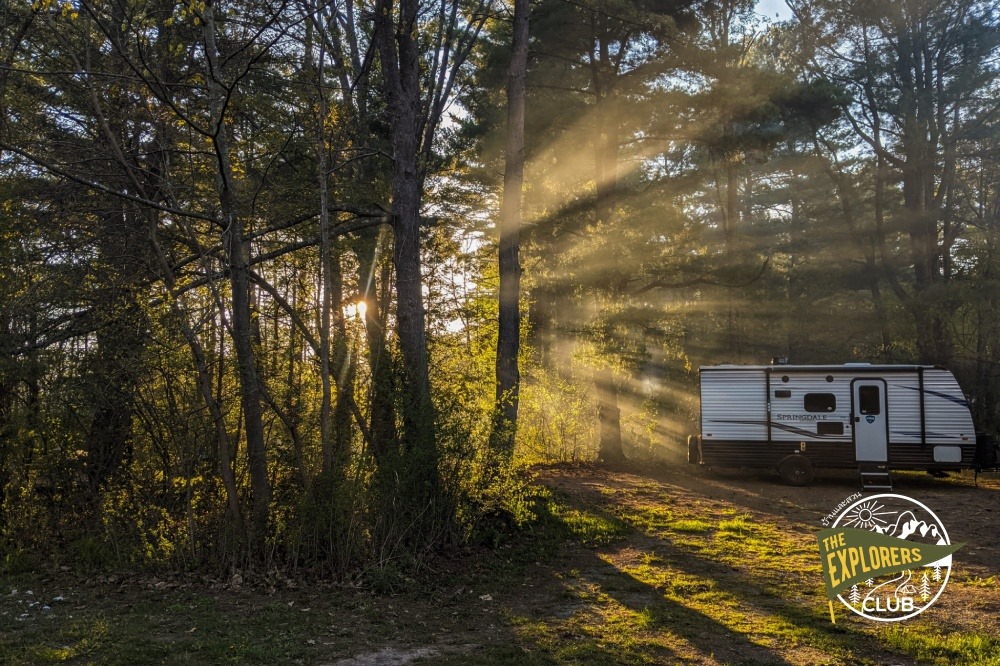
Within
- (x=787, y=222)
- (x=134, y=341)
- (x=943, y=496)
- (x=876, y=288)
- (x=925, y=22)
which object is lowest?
(x=943, y=496)

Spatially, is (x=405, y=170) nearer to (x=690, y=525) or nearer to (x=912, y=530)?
(x=690, y=525)

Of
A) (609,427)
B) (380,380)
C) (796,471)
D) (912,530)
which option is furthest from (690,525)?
(609,427)

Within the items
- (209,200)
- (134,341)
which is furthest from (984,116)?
(134,341)

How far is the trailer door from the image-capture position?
41.3 feet

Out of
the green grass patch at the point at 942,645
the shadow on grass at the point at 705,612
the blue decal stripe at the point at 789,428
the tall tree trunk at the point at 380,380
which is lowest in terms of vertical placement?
the shadow on grass at the point at 705,612

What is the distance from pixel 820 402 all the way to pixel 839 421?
0.46m

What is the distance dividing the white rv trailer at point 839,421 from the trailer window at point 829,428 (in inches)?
0.7

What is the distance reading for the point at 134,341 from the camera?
679 centimetres

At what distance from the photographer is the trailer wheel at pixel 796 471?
1305 cm

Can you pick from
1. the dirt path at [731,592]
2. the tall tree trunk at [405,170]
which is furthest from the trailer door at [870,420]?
the tall tree trunk at [405,170]

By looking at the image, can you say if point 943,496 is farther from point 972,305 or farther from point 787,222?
point 787,222

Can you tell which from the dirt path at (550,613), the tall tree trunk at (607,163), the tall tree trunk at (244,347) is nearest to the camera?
the dirt path at (550,613)

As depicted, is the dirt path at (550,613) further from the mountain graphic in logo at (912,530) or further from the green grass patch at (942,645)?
the mountain graphic in logo at (912,530)

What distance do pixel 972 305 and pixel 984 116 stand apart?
522 centimetres
